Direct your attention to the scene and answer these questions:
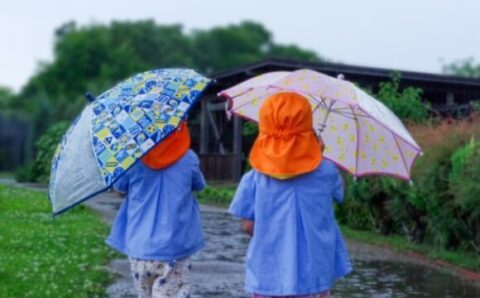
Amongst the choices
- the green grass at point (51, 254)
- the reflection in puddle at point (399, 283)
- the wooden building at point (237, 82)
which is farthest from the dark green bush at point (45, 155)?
the reflection in puddle at point (399, 283)

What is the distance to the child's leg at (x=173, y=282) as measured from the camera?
6.12 m

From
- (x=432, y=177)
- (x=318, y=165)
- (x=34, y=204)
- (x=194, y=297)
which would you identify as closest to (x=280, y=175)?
(x=318, y=165)

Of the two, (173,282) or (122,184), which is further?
(122,184)

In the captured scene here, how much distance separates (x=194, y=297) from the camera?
31.3ft

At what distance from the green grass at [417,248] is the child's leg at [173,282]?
6.50 metres

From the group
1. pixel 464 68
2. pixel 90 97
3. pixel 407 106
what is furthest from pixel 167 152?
pixel 464 68

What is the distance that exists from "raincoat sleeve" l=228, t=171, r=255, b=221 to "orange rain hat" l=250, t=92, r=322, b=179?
126 millimetres

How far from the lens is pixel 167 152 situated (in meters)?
6.14

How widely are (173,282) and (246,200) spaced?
93 cm

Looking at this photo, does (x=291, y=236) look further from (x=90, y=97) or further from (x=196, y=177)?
(x=90, y=97)

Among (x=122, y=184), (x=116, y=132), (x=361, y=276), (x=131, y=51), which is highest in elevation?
(x=131, y=51)

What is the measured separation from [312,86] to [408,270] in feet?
20.9

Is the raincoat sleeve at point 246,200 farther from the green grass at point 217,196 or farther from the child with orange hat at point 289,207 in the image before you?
the green grass at point 217,196

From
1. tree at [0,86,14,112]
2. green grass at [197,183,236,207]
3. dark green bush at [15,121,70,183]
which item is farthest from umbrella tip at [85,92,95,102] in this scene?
tree at [0,86,14,112]
